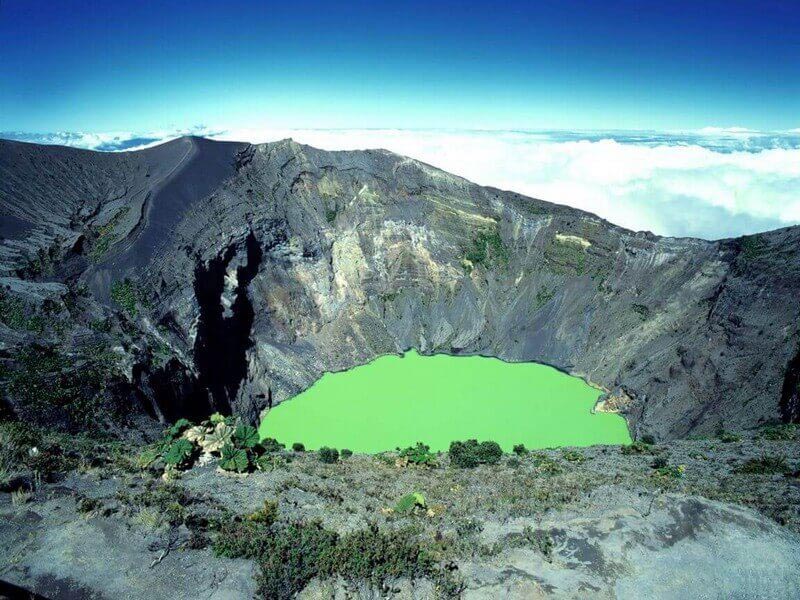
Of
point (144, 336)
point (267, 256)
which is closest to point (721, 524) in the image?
point (144, 336)

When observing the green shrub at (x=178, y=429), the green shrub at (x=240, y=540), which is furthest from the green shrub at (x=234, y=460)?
the green shrub at (x=240, y=540)

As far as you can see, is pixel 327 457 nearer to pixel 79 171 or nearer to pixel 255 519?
pixel 255 519

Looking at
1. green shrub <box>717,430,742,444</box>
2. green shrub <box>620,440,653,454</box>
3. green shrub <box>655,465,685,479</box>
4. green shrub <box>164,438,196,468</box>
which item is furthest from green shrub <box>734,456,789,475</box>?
green shrub <box>164,438,196,468</box>

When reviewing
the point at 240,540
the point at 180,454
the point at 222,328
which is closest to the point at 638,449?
the point at 240,540

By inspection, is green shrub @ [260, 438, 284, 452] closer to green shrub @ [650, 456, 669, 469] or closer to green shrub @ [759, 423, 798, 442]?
green shrub @ [650, 456, 669, 469]

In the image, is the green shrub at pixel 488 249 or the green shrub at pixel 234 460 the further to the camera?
the green shrub at pixel 488 249

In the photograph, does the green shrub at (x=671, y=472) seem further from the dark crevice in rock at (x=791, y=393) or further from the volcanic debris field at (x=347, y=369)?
the dark crevice in rock at (x=791, y=393)
